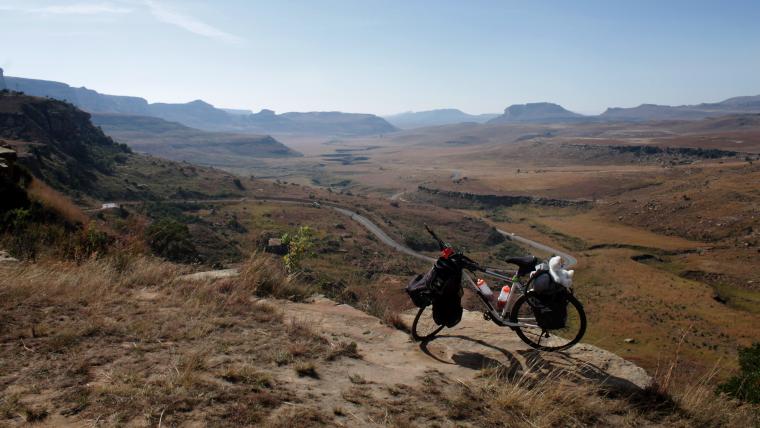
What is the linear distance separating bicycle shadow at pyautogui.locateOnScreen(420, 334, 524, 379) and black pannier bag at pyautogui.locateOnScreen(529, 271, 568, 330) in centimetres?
69

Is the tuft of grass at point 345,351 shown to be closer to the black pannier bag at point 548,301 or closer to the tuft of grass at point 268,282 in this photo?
the black pannier bag at point 548,301

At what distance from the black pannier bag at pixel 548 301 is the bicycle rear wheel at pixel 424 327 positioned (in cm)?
159

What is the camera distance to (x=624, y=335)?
36844mm

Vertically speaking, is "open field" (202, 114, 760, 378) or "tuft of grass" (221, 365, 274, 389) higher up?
"tuft of grass" (221, 365, 274, 389)

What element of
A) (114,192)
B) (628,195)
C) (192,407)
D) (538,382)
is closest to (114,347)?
(192,407)

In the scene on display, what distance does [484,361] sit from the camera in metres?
6.70

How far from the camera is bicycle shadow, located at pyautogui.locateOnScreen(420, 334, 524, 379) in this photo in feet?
20.7

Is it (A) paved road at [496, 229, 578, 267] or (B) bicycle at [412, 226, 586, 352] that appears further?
(A) paved road at [496, 229, 578, 267]

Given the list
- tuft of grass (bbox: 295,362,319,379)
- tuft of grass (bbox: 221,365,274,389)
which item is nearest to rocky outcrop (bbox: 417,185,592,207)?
tuft of grass (bbox: 295,362,319,379)

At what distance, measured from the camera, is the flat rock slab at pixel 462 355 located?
20.5 feet

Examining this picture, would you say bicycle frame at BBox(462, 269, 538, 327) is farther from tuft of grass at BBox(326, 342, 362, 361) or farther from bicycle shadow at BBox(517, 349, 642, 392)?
tuft of grass at BBox(326, 342, 362, 361)

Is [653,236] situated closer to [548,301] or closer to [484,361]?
[548,301]

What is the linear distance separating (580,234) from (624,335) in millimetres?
49845

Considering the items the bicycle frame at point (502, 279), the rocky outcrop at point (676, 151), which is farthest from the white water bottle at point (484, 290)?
the rocky outcrop at point (676, 151)
